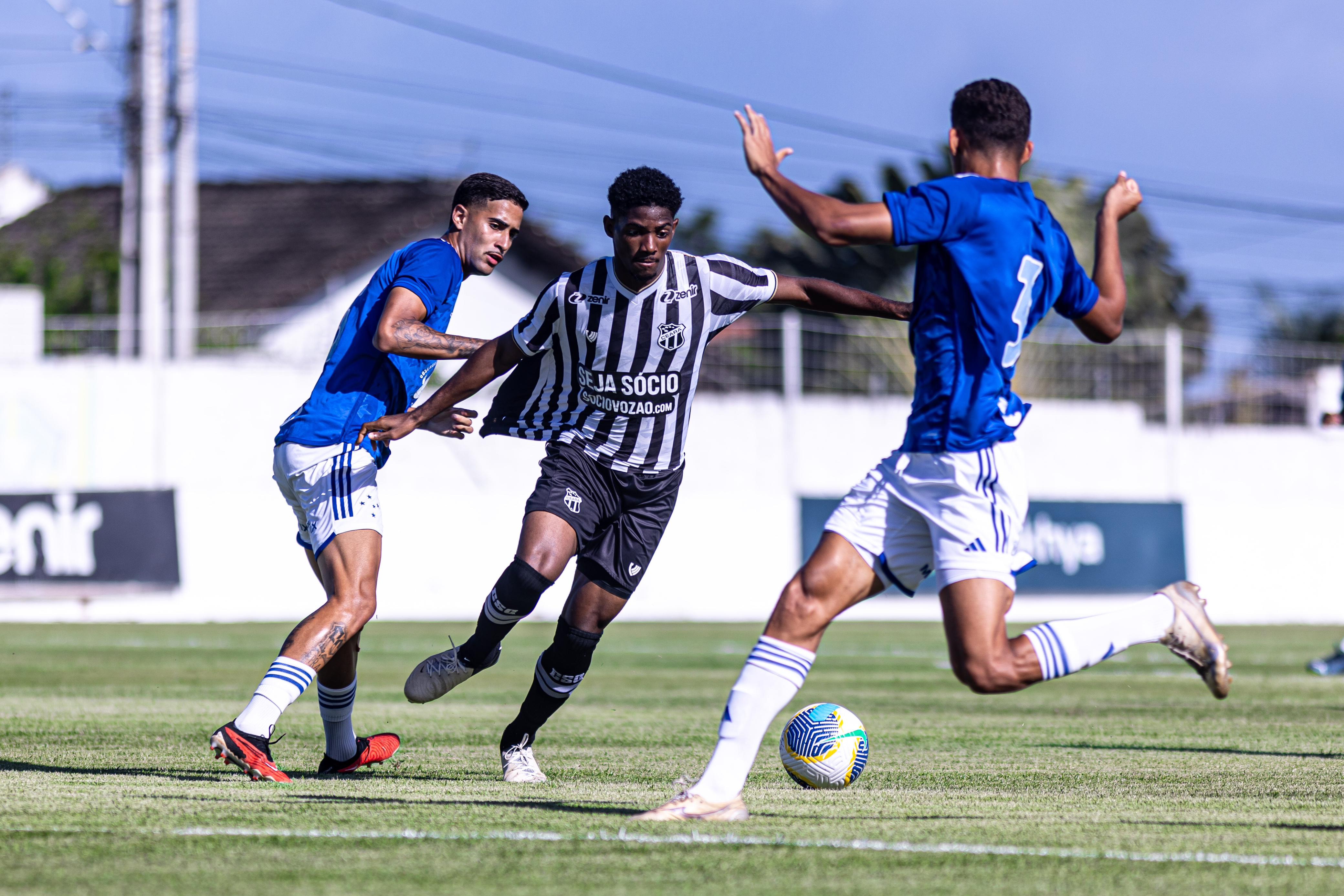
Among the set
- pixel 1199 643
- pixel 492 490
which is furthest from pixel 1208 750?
pixel 492 490

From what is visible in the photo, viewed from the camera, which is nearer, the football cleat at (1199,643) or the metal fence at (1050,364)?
the football cleat at (1199,643)

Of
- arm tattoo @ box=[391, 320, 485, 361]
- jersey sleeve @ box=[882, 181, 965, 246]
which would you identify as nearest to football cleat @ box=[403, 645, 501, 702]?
arm tattoo @ box=[391, 320, 485, 361]

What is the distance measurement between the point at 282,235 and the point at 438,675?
39286mm

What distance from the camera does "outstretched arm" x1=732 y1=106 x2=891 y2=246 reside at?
198 inches

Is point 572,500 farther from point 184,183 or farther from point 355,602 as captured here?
point 184,183

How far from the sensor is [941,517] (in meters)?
5.41

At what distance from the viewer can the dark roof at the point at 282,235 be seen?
1599 inches

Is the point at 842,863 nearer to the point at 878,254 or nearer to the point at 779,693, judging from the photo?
the point at 779,693

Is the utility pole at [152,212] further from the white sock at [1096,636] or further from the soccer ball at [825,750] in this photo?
the white sock at [1096,636]

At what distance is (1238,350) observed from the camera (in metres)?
26.5

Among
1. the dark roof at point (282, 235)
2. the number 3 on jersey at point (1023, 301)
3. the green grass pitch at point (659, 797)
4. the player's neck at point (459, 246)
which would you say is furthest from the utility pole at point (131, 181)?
the number 3 on jersey at point (1023, 301)

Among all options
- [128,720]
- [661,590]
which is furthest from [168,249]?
[128,720]

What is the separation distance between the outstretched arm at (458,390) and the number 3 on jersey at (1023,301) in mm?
1900

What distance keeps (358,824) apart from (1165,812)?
2558 millimetres
